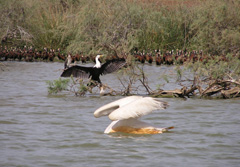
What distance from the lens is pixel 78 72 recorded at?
471 inches

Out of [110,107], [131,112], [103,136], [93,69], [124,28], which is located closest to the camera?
[131,112]

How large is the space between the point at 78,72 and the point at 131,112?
581 cm

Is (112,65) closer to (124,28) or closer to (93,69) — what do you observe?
(93,69)

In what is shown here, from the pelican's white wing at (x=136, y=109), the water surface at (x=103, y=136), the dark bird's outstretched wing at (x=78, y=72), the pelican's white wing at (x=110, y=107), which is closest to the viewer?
the water surface at (x=103, y=136)

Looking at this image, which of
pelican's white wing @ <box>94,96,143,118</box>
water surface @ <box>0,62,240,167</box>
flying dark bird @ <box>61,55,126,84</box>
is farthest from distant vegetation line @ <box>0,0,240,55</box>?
pelican's white wing @ <box>94,96,143,118</box>

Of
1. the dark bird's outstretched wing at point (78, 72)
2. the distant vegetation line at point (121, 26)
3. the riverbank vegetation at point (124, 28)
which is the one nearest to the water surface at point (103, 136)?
the dark bird's outstretched wing at point (78, 72)

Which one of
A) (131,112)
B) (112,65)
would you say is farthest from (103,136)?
(112,65)

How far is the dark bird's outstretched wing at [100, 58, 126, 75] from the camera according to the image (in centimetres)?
1187

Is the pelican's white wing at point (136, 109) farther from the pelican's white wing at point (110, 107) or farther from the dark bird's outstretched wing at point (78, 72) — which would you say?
the dark bird's outstretched wing at point (78, 72)

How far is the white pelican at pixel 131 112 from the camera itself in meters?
6.29

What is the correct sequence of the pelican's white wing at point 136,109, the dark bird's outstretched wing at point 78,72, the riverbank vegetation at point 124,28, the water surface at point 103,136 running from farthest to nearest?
the riverbank vegetation at point 124,28
the dark bird's outstretched wing at point 78,72
the pelican's white wing at point 136,109
the water surface at point 103,136

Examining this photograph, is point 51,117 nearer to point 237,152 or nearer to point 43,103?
point 43,103

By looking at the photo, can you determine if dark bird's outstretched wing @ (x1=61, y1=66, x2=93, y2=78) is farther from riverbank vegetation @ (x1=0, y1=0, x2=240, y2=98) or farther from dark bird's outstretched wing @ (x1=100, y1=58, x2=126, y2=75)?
riverbank vegetation @ (x1=0, y1=0, x2=240, y2=98)

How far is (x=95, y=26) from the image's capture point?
70.8 feet
